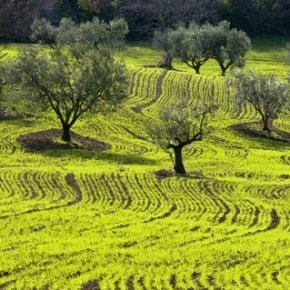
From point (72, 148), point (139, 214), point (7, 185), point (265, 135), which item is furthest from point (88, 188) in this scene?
point (265, 135)

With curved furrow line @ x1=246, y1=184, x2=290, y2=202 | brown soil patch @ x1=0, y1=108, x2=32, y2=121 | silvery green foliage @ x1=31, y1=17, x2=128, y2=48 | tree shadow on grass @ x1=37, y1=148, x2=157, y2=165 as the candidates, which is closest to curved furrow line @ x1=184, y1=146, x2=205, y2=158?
tree shadow on grass @ x1=37, y1=148, x2=157, y2=165

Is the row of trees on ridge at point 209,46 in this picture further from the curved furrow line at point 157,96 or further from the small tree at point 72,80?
the small tree at point 72,80

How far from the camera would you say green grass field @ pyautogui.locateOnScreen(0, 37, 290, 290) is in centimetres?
3152

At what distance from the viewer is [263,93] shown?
3231 inches

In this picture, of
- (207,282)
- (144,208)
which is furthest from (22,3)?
(207,282)

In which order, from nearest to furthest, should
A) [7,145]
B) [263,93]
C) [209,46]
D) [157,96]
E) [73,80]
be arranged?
1. [7,145]
2. [73,80]
3. [263,93]
4. [157,96]
5. [209,46]

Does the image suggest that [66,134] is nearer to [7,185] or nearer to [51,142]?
[51,142]

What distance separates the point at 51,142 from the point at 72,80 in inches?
266

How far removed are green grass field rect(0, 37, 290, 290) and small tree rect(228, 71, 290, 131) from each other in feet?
17.8

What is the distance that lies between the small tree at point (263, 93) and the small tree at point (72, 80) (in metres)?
19.0

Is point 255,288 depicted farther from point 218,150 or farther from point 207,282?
point 218,150

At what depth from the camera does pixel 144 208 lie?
147 feet

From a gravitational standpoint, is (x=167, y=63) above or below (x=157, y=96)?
above

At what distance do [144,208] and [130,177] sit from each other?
909 centimetres
